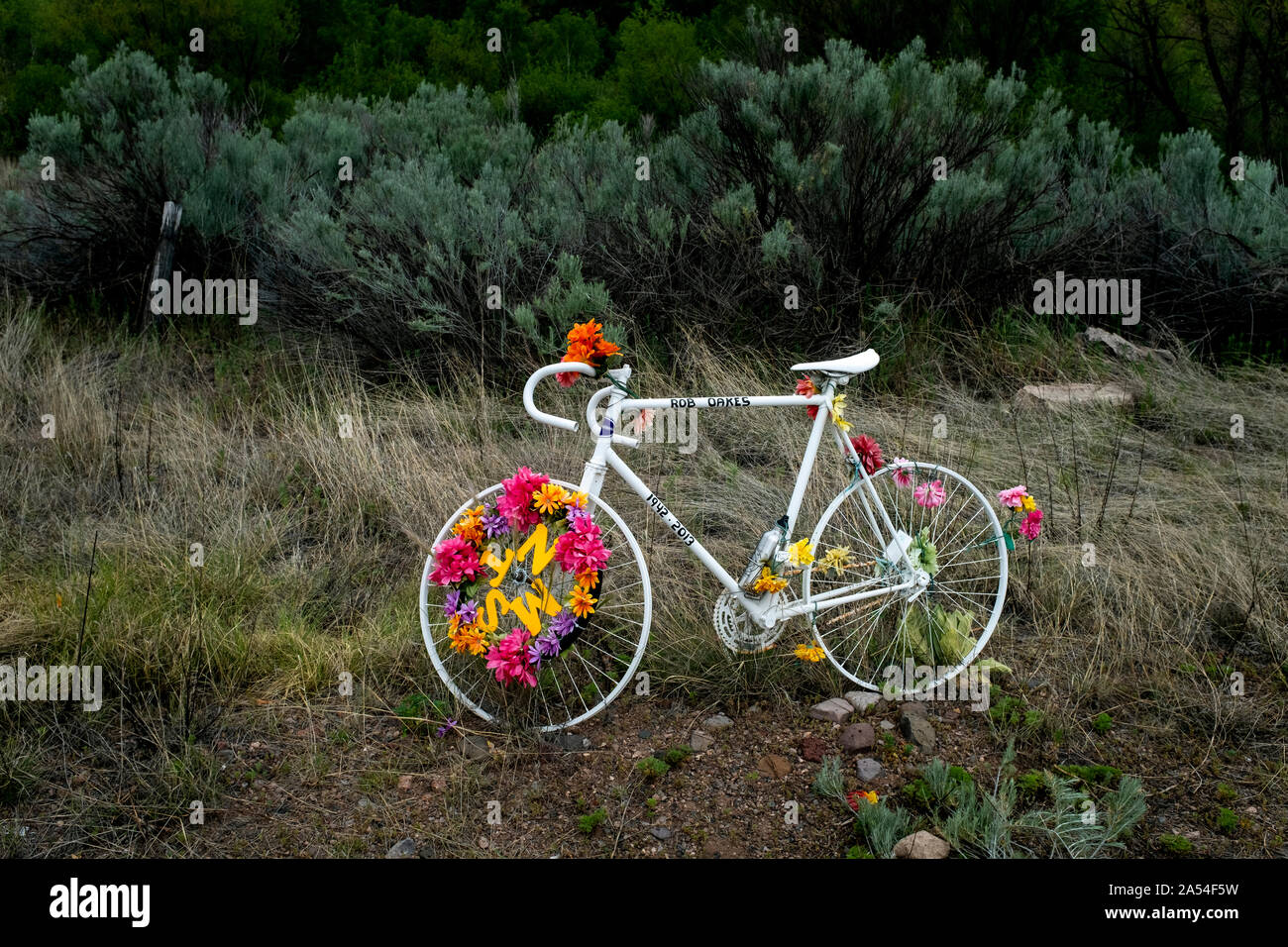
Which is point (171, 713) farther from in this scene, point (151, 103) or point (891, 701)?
point (151, 103)

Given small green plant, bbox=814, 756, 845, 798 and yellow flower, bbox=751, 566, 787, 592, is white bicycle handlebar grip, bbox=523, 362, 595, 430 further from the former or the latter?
small green plant, bbox=814, 756, 845, 798

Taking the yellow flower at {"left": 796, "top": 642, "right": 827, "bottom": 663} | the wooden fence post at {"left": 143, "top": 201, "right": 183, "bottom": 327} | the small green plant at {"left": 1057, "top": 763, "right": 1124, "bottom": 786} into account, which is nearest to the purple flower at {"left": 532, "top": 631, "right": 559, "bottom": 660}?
the yellow flower at {"left": 796, "top": 642, "right": 827, "bottom": 663}

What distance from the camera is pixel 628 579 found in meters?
4.04

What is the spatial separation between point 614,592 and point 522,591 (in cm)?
68

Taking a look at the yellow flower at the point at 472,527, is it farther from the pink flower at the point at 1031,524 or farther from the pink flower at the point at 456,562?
the pink flower at the point at 1031,524

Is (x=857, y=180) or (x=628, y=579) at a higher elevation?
(x=857, y=180)

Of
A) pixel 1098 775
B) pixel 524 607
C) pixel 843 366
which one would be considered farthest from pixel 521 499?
pixel 1098 775

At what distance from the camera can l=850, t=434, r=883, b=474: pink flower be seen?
11.8ft

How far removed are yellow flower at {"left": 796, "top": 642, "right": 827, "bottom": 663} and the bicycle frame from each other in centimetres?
12

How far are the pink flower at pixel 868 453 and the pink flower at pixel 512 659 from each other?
4.34ft

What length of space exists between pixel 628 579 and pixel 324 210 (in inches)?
174

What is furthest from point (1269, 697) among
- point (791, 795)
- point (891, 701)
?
point (791, 795)

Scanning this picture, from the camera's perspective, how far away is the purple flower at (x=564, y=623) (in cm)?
328

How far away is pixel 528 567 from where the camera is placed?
3.28 metres
